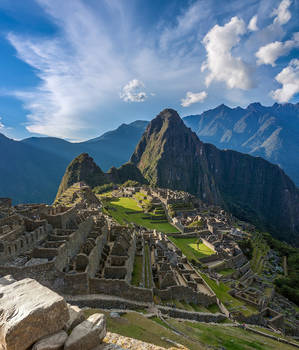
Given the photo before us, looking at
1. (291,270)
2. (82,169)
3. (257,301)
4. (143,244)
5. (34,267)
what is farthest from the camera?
(82,169)

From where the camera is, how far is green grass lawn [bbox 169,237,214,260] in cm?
4483

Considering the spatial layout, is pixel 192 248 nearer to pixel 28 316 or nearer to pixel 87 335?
pixel 87 335

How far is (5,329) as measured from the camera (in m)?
5.70

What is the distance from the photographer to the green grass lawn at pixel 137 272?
79.7ft

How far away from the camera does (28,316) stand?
19.2 feet

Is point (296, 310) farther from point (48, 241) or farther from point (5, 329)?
point (5, 329)

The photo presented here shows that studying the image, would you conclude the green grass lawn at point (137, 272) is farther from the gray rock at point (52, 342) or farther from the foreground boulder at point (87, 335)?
the gray rock at point (52, 342)

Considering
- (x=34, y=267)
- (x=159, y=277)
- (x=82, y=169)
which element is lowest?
(x=159, y=277)

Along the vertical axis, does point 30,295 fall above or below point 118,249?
above

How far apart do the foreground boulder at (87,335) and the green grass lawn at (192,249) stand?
37.6 m

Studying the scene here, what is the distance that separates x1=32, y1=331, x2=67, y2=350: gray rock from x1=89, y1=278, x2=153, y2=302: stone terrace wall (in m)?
15.3

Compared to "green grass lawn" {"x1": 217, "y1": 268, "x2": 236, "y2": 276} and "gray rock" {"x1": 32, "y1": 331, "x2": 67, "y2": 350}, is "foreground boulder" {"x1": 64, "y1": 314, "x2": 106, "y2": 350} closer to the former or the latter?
"gray rock" {"x1": 32, "y1": 331, "x2": 67, "y2": 350}

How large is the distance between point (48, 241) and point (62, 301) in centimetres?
1802

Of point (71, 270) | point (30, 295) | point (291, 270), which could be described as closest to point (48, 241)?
point (71, 270)
